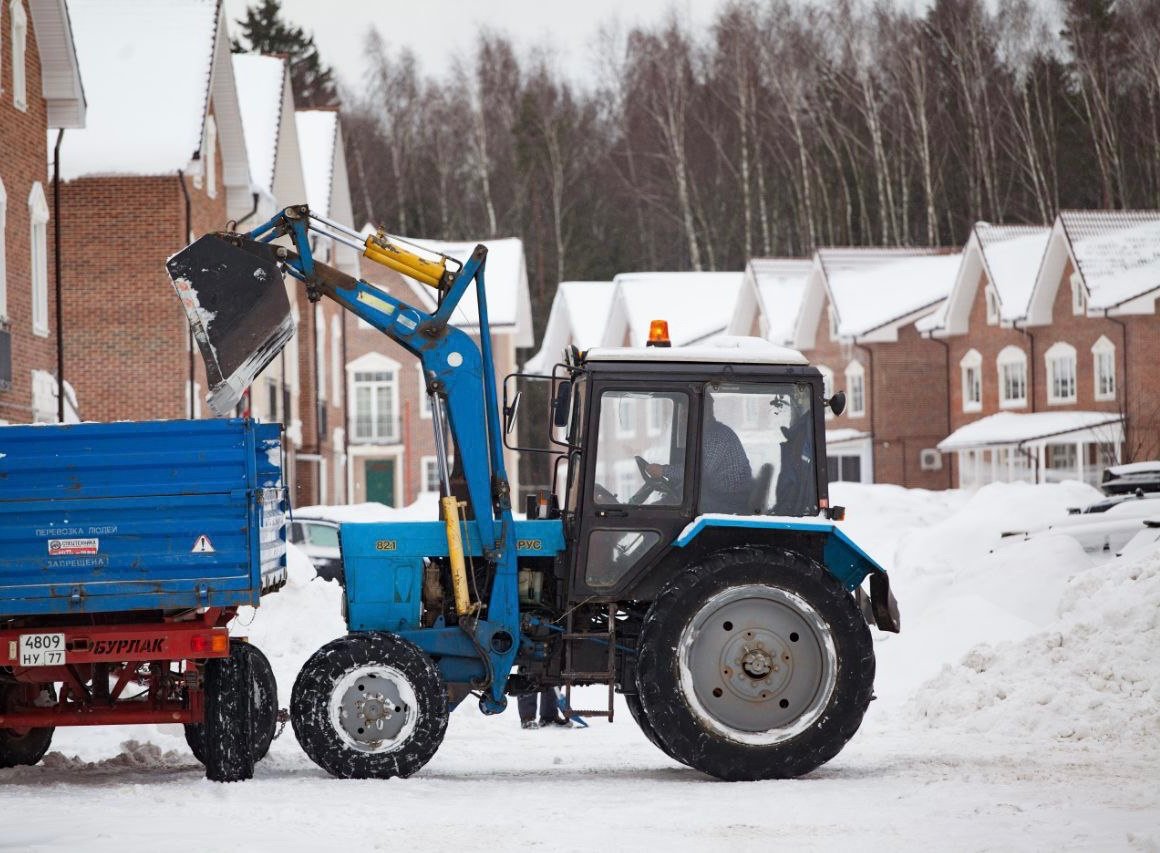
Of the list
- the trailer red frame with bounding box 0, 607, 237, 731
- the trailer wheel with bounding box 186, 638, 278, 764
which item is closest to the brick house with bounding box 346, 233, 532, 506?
the trailer wheel with bounding box 186, 638, 278, 764

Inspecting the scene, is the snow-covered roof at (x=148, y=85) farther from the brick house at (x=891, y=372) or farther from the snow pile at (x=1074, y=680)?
the brick house at (x=891, y=372)

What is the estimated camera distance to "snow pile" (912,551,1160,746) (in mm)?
10992

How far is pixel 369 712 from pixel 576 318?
5104 centimetres

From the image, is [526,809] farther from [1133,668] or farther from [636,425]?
[1133,668]

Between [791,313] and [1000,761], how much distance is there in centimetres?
4611

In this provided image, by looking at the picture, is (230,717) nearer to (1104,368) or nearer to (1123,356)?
(1123,356)

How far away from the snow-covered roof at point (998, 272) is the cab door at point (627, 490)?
36.6 meters

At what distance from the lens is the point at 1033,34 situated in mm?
58125

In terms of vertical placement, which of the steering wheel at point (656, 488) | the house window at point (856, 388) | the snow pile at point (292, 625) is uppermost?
the house window at point (856, 388)

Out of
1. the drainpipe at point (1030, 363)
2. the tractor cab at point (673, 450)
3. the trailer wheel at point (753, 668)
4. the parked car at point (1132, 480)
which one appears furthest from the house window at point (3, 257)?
the drainpipe at point (1030, 363)

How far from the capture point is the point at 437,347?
9.98 m

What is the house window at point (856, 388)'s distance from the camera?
52.1 metres

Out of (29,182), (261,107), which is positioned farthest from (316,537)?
(261,107)

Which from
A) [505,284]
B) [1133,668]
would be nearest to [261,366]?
[1133,668]
